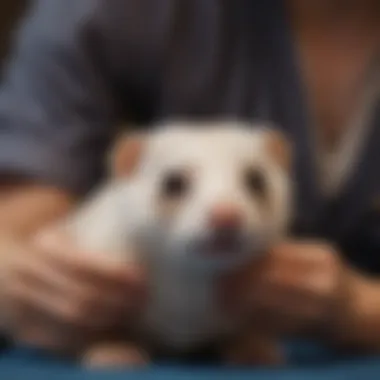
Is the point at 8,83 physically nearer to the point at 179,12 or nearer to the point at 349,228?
the point at 179,12

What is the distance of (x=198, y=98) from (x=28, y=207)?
14cm

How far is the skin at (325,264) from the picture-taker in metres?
0.66

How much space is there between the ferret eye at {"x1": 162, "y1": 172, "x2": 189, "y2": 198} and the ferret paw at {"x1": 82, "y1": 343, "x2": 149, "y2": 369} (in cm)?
11

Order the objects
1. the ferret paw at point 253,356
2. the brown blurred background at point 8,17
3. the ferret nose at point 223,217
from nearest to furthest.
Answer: the ferret nose at point 223,217 → the ferret paw at point 253,356 → the brown blurred background at point 8,17

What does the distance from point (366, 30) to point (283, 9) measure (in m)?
0.08

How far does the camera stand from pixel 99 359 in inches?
25.9

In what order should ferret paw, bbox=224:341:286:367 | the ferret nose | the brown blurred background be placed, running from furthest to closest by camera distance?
the brown blurred background, ferret paw, bbox=224:341:286:367, the ferret nose

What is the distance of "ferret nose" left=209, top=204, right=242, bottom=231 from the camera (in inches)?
22.8

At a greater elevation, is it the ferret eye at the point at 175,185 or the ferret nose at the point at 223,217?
the ferret eye at the point at 175,185

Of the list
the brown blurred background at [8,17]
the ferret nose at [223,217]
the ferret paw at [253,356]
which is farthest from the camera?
the brown blurred background at [8,17]

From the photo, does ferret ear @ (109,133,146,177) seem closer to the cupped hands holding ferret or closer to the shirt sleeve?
the cupped hands holding ferret

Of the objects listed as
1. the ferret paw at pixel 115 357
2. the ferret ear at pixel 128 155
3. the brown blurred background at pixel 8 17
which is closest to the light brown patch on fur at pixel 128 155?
the ferret ear at pixel 128 155

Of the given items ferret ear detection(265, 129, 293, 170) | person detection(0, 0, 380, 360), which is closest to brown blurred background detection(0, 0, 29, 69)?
person detection(0, 0, 380, 360)

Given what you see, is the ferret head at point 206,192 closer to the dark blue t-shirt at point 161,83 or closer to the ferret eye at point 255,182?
the ferret eye at point 255,182
